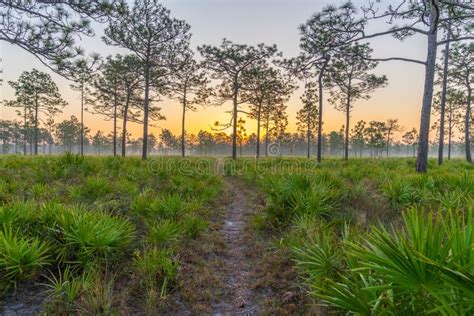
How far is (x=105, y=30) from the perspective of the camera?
19.6 meters

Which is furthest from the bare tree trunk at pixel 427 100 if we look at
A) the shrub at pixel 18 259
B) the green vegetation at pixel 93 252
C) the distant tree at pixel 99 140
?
the distant tree at pixel 99 140

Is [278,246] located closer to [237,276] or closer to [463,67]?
[237,276]

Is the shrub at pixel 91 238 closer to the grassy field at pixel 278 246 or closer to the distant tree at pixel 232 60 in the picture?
the grassy field at pixel 278 246

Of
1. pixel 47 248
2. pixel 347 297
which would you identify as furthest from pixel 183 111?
pixel 347 297

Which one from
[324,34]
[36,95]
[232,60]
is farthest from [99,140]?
[324,34]

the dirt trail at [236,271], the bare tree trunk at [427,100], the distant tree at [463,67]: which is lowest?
the dirt trail at [236,271]

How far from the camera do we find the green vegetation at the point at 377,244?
180cm

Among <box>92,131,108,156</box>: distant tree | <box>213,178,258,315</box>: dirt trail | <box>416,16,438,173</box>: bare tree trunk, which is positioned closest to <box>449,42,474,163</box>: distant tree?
<box>416,16,438,173</box>: bare tree trunk

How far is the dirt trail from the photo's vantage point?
143 inches

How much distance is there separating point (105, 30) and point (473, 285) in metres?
24.4

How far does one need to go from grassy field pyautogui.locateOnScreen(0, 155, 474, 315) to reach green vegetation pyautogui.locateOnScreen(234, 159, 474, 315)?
12 millimetres

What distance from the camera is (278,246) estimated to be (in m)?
5.17

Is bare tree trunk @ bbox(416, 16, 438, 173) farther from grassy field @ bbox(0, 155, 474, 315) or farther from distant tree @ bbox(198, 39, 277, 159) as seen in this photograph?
distant tree @ bbox(198, 39, 277, 159)

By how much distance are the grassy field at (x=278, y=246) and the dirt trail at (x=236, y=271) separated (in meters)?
0.35
